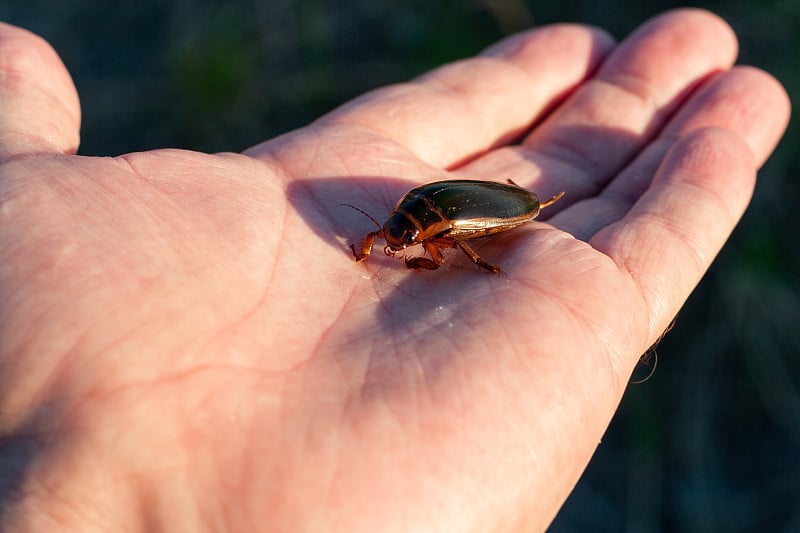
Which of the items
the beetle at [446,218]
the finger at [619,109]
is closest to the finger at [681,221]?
the beetle at [446,218]

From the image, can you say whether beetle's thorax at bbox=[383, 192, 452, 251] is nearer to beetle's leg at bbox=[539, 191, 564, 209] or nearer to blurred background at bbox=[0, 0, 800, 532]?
beetle's leg at bbox=[539, 191, 564, 209]

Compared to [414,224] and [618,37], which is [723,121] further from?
[414,224]

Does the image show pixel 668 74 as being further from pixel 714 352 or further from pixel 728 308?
pixel 714 352

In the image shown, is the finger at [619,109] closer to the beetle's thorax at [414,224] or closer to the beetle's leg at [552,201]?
the beetle's leg at [552,201]

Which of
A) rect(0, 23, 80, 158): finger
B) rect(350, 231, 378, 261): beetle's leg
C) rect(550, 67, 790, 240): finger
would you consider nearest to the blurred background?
rect(550, 67, 790, 240): finger

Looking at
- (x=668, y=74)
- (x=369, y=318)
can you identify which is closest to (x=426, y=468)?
(x=369, y=318)
